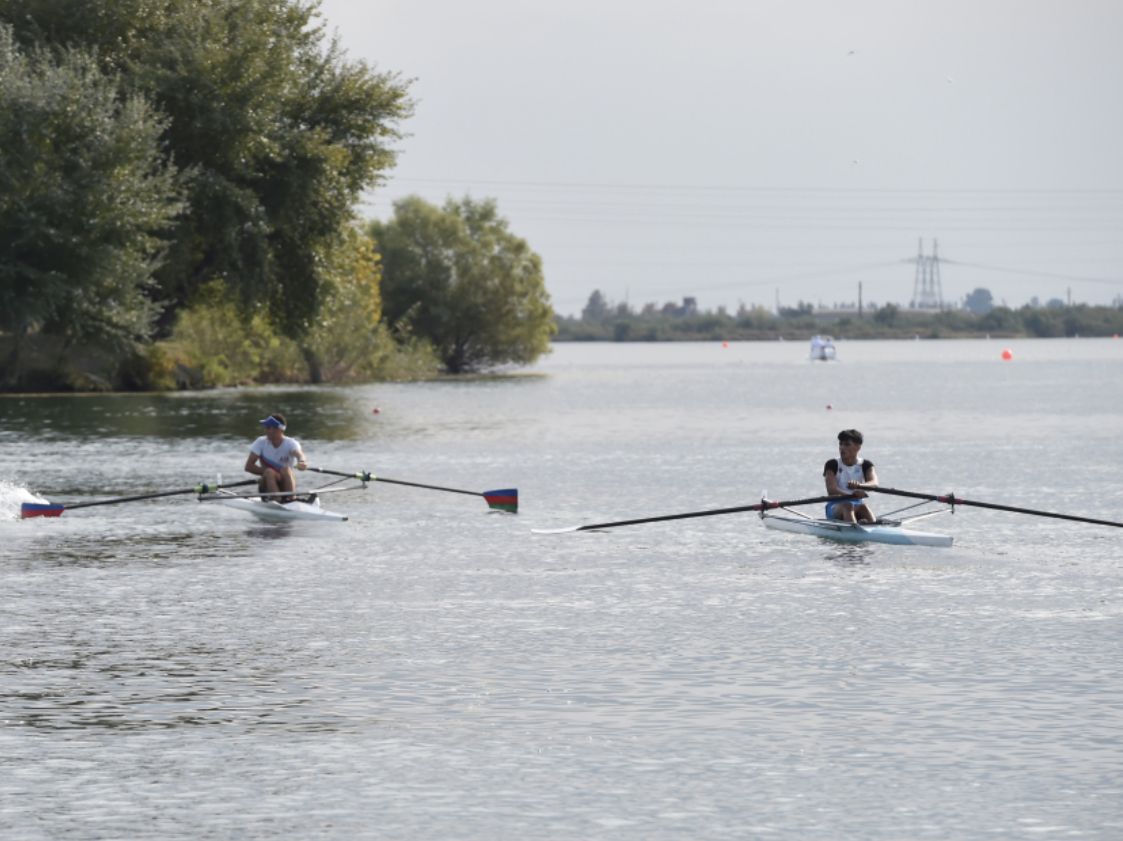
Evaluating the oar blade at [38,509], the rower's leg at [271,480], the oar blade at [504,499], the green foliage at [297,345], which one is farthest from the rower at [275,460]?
the green foliage at [297,345]

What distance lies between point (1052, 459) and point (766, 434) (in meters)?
12.7

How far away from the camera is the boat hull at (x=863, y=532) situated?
25609mm

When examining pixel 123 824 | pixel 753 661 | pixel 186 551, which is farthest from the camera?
pixel 186 551

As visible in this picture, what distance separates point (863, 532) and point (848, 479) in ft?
3.83

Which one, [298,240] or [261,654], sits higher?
[298,240]

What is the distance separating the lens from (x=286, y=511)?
30.1m

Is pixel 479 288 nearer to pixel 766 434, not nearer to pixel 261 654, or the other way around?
pixel 766 434

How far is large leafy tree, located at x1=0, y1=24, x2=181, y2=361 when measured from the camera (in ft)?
211

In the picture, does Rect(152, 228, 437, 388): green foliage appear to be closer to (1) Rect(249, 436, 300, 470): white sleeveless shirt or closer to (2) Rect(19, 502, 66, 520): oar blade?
(1) Rect(249, 436, 300, 470): white sleeveless shirt

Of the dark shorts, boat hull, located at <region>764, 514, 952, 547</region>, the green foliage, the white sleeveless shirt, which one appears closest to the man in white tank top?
the dark shorts

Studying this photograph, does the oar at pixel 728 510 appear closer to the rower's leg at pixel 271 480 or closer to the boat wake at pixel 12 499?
the rower's leg at pixel 271 480

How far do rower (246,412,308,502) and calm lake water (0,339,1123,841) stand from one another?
0.89 m

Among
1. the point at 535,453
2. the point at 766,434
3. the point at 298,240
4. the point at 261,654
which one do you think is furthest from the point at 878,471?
the point at 298,240

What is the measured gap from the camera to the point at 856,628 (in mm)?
18875
